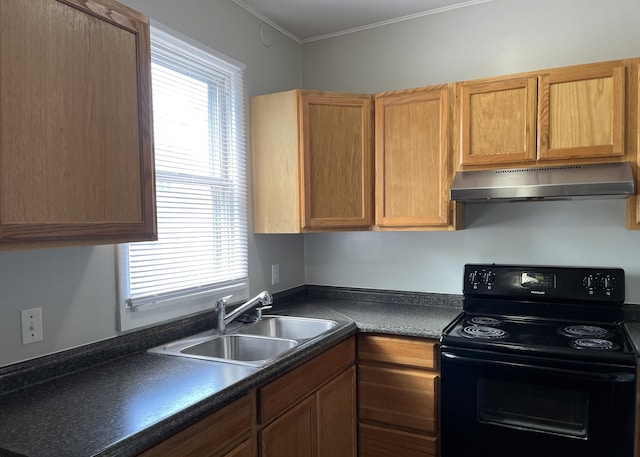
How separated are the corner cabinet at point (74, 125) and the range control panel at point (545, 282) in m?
1.76

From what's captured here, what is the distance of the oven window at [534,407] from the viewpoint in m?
1.87

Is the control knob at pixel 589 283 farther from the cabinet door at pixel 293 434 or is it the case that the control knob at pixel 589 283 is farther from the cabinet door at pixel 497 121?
the cabinet door at pixel 293 434

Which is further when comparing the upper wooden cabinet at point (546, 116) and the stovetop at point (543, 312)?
the upper wooden cabinet at point (546, 116)

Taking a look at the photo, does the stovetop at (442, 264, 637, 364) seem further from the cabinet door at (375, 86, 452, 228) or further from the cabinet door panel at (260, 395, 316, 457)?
the cabinet door panel at (260, 395, 316, 457)

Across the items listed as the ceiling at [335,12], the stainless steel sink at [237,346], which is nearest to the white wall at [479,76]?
the ceiling at [335,12]

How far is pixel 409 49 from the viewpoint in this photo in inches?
110

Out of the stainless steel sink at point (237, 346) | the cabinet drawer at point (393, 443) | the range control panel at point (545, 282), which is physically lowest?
the cabinet drawer at point (393, 443)

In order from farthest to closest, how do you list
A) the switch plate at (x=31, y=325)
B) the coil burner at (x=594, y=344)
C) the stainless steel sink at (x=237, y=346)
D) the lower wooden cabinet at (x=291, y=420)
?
the stainless steel sink at (x=237, y=346)
the coil burner at (x=594, y=344)
the switch plate at (x=31, y=325)
the lower wooden cabinet at (x=291, y=420)

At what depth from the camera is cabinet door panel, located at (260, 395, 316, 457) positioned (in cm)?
167

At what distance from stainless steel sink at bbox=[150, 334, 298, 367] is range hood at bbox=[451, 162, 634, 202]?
1.11 metres

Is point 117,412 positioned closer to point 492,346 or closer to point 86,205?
point 86,205

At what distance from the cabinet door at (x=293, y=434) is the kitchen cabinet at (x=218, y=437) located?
A: 0.31 ft

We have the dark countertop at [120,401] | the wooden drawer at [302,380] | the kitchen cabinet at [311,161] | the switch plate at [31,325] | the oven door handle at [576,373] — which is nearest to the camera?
the dark countertop at [120,401]

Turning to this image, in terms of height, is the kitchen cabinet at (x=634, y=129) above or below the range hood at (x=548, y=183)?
above
